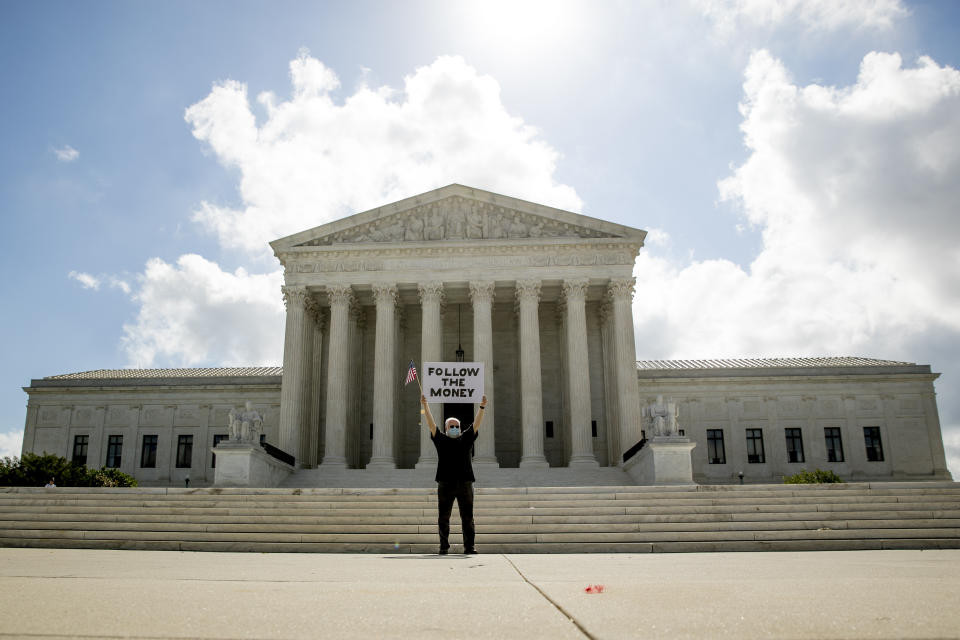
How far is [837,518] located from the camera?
18.2 m

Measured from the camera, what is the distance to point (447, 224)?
39.4m

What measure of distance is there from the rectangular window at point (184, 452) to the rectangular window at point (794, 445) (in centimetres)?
3912

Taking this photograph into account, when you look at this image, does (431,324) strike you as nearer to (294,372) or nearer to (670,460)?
(294,372)

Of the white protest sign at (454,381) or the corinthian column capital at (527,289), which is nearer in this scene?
the white protest sign at (454,381)

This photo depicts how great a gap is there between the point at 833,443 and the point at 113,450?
4772 cm

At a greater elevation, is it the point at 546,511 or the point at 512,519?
the point at 546,511

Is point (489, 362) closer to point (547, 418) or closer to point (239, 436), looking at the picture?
point (547, 418)

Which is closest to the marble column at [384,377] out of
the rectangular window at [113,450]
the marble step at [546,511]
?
the marble step at [546,511]

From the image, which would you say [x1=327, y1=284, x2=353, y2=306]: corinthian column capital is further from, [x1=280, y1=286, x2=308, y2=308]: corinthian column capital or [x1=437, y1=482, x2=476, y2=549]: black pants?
[x1=437, y1=482, x2=476, y2=549]: black pants

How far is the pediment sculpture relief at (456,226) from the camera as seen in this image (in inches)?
1535

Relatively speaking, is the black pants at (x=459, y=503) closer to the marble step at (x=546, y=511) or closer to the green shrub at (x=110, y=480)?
the marble step at (x=546, y=511)

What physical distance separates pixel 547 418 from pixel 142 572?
34349 mm

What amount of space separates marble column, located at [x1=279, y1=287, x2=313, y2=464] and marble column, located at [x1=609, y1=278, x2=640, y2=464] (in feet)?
53.6

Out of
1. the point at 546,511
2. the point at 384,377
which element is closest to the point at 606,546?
the point at 546,511
